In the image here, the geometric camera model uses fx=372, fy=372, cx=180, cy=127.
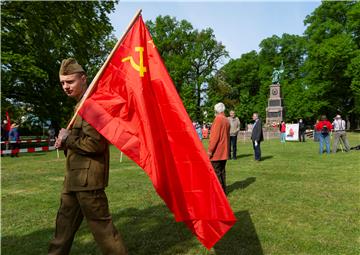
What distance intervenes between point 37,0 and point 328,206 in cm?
1808

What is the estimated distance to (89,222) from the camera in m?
3.70

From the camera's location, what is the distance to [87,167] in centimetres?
365

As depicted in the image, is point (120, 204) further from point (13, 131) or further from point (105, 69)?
point (13, 131)

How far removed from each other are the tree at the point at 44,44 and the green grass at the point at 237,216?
442 inches

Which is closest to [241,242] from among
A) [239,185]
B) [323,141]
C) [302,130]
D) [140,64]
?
[140,64]

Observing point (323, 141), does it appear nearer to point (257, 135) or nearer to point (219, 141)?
point (257, 135)

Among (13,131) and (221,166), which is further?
(13,131)

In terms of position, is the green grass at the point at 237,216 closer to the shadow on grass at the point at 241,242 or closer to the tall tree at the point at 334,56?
the shadow on grass at the point at 241,242

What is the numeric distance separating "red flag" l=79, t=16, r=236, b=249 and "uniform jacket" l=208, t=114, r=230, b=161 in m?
4.03

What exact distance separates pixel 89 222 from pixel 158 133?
116cm

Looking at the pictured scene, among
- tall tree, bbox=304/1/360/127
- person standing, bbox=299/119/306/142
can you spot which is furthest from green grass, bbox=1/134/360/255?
tall tree, bbox=304/1/360/127

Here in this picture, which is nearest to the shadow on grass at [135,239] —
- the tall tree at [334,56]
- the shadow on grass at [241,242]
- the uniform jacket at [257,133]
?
the shadow on grass at [241,242]

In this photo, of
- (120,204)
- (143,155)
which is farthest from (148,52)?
(120,204)

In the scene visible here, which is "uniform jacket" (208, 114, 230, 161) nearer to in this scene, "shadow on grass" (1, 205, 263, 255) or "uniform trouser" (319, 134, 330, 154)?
"shadow on grass" (1, 205, 263, 255)
